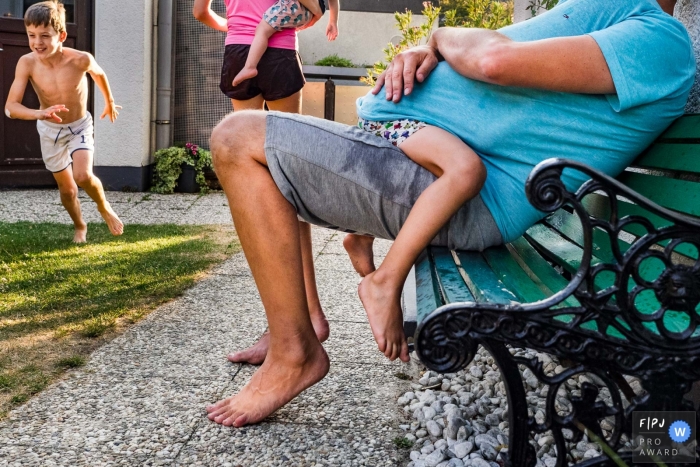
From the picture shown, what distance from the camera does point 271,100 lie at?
4184 millimetres

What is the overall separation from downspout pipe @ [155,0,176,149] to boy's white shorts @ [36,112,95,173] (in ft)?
9.21

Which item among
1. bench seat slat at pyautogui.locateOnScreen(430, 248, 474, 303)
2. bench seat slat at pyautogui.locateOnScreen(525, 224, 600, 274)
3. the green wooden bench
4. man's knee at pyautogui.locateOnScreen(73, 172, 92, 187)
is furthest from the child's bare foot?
the green wooden bench

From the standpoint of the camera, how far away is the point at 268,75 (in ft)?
13.6

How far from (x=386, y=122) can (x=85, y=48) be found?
730cm

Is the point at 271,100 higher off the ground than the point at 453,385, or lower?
higher

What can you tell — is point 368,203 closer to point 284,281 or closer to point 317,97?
point 284,281

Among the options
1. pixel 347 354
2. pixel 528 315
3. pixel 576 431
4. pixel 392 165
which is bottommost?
pixel 347 354

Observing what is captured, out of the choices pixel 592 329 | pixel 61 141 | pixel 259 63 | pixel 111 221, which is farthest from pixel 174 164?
pixel 592 329

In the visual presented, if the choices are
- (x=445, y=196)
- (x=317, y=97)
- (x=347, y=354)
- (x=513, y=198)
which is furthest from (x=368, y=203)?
(x=317, y=97)

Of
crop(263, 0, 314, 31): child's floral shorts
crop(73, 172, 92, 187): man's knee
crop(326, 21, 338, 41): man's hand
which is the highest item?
crop(263, 0, 314, 31): child's floral shorts

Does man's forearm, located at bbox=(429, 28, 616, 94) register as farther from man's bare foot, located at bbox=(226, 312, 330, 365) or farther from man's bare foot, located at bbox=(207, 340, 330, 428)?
man's bare foot, located at bbox=(226, 312, 330, 365)

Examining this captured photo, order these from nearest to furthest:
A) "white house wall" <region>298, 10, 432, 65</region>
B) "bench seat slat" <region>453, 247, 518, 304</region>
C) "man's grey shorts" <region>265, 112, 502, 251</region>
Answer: "bench seat slat" <region>453, 247, 518, 304</region>, "man's grey shorts" <region>265, 112, 502, 251</region>, "white house wall" <region>298, 10, 432, 65</region>

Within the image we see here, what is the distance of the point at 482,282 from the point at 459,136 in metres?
0.49

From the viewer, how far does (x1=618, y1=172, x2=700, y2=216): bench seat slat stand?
1.75 metres
